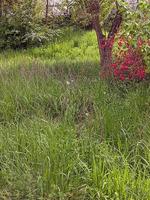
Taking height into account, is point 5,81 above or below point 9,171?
above

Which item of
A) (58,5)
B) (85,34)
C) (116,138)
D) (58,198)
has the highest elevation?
(58,5)

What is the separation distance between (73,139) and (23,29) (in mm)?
7088

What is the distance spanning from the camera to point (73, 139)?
3738 millimetres

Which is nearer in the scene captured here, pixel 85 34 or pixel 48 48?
pixel 48 48

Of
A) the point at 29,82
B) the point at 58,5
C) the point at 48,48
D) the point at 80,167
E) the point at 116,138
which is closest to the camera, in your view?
the point at 80,167

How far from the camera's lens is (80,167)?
135 inches

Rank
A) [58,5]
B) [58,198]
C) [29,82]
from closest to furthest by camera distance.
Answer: [58,198]
[29,82]
[58,5]

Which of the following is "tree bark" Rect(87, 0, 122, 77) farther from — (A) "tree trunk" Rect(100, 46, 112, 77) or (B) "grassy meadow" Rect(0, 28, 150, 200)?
(B) "grassy meadow" Rect(0, 28, 150, 200)

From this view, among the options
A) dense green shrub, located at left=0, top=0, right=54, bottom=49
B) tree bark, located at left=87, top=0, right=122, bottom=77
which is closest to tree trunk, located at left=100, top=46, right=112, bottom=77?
tree bark, located at left=87, top=0, right=122, bottom=77

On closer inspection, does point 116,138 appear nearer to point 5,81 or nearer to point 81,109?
point 81,109

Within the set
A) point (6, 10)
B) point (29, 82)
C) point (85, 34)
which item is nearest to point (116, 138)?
point (29, 82)

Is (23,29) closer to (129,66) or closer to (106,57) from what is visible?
(106,57)

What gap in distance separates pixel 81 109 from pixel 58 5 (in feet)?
24.2

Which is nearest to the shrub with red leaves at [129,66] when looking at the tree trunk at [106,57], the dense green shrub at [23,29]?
the tree trunk at [106,57]
